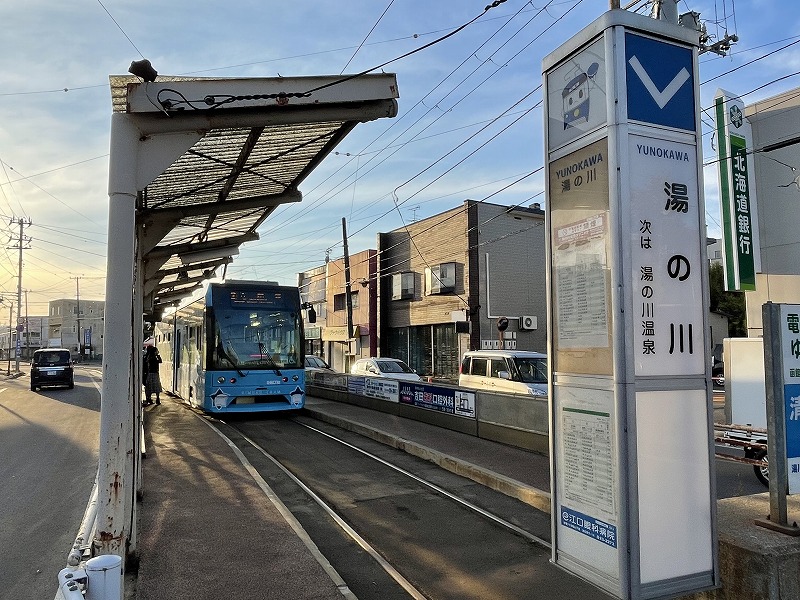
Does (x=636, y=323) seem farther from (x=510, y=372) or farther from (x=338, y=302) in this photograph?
(x=338, y=302)

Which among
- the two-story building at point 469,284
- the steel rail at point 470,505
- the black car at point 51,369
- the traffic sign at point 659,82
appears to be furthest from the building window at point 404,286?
the traffic sign at point 659,82

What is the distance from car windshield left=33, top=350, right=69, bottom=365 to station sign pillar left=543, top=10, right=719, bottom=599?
3257cm

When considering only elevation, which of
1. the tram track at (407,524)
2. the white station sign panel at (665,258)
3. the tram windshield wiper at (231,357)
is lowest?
the tram track at (407,524)

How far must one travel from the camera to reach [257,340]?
15617mm

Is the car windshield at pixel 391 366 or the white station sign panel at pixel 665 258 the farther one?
the car windshield at pixel 391 366

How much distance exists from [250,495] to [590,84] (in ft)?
20.9

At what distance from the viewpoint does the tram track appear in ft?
17.7

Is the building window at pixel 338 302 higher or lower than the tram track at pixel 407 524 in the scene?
higher

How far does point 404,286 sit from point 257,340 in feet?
60.0

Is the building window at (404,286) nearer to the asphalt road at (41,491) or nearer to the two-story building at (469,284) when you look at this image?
the two-story building at (469,284)

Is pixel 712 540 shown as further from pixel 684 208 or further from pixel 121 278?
pixel 121 278

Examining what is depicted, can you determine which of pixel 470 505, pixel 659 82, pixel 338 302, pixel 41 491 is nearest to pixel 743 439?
Result: pixel 470 505

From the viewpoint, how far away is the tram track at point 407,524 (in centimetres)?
540

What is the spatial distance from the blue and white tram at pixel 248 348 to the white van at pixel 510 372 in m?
4.78
